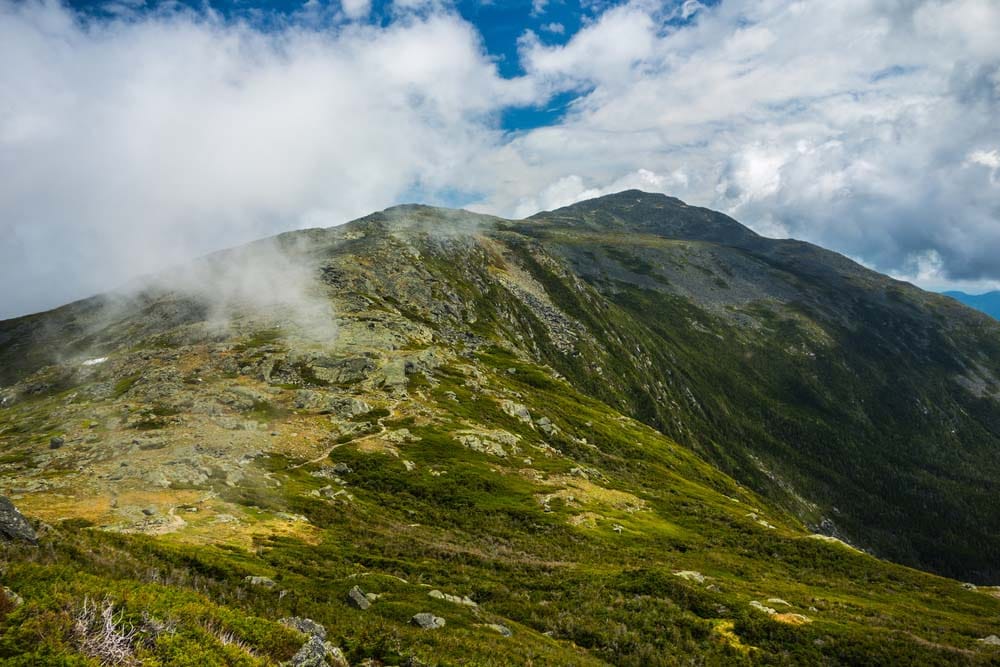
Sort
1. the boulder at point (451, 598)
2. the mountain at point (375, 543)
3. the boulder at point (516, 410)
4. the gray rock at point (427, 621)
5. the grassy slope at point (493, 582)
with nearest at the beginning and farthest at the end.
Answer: the grassy slope at point (493, 582) → the mountain at point (375, 543) → the gray rock at point (427, 621) → the boulder at point (451, 598) → the boulder at point (516, 410)

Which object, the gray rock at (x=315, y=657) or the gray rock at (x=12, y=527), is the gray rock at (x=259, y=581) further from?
the gray rock at (x=315, y=657)

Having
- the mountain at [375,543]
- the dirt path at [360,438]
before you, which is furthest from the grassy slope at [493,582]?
the dirt path at [360,438]

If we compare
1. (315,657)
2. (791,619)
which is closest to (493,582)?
(791,619)

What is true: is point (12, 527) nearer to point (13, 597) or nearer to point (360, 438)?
point (13, 597)

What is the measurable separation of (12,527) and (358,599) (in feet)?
64.1

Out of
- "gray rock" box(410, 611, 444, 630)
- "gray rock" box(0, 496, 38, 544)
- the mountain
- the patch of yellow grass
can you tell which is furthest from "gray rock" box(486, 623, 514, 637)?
"gray rock" box(0, 496, 38, 544)

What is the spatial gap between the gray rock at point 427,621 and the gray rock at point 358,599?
12.2 feet

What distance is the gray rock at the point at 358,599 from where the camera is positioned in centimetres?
3344

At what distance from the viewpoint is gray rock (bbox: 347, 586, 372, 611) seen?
3344 centimetres

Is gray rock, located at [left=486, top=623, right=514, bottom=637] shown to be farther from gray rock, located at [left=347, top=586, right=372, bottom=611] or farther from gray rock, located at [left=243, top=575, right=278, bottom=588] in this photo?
gray rock, located at [left=243, top=575, right=278, bottom=588]

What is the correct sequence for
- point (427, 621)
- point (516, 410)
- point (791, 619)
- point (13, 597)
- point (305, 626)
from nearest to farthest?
point (13, 597)
point (305, 626)
point (427, 621)
point (791, 619)
point (516, 410)

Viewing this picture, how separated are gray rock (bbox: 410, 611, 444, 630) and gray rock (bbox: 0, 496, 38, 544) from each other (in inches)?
841

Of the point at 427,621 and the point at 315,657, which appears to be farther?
the point at 427,621

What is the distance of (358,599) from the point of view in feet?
111
